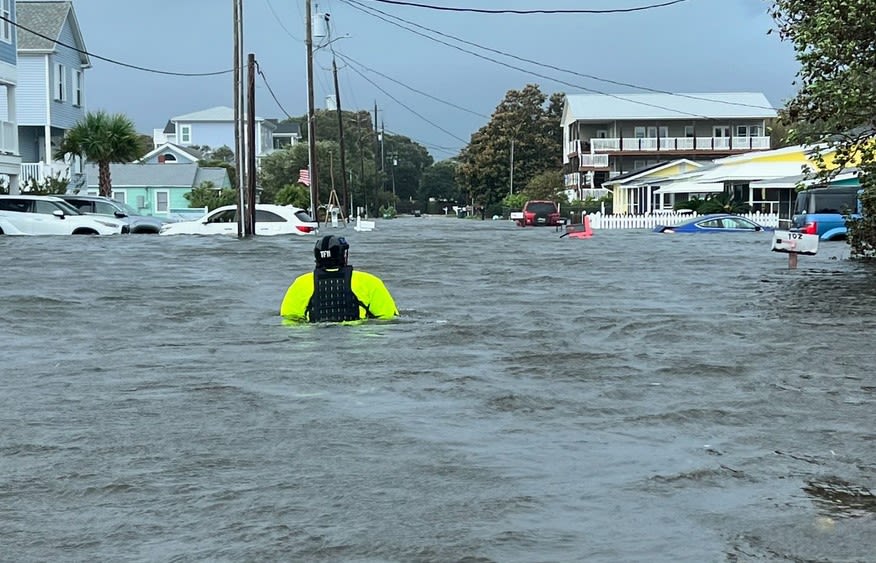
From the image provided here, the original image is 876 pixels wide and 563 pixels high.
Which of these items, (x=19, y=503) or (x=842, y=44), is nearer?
(x=19, y=503)

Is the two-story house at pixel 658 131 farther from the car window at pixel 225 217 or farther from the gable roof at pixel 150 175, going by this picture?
the car window at pixel 225 217

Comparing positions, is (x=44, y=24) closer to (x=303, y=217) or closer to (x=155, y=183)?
(x=303, y=217)

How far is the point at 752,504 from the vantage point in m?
6.60

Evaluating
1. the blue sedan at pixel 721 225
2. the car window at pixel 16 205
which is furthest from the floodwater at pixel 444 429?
the blue sedan at pixel 721 225

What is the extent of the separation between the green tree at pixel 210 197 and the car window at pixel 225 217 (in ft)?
83.8

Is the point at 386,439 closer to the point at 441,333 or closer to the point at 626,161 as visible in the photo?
the point at 441,333

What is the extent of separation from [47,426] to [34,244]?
69.1 feet

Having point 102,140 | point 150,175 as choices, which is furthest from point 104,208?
point 150,175

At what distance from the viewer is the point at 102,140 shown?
1912 inches

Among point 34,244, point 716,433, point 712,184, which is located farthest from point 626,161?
point 716,433

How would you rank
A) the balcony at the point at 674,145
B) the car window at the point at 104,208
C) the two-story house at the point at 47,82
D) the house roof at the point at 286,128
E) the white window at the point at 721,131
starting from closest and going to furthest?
the car window at the point at 104,208 < the two-story house at the point at 47,82 < the balcony at the point at 674,145 < the white window at the point at 721,131 < the house roof at the point at 286,128

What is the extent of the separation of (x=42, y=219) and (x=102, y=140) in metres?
15.3

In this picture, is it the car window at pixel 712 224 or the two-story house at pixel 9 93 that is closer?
the two-story house at pixel 9 93

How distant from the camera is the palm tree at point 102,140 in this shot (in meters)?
48.5
